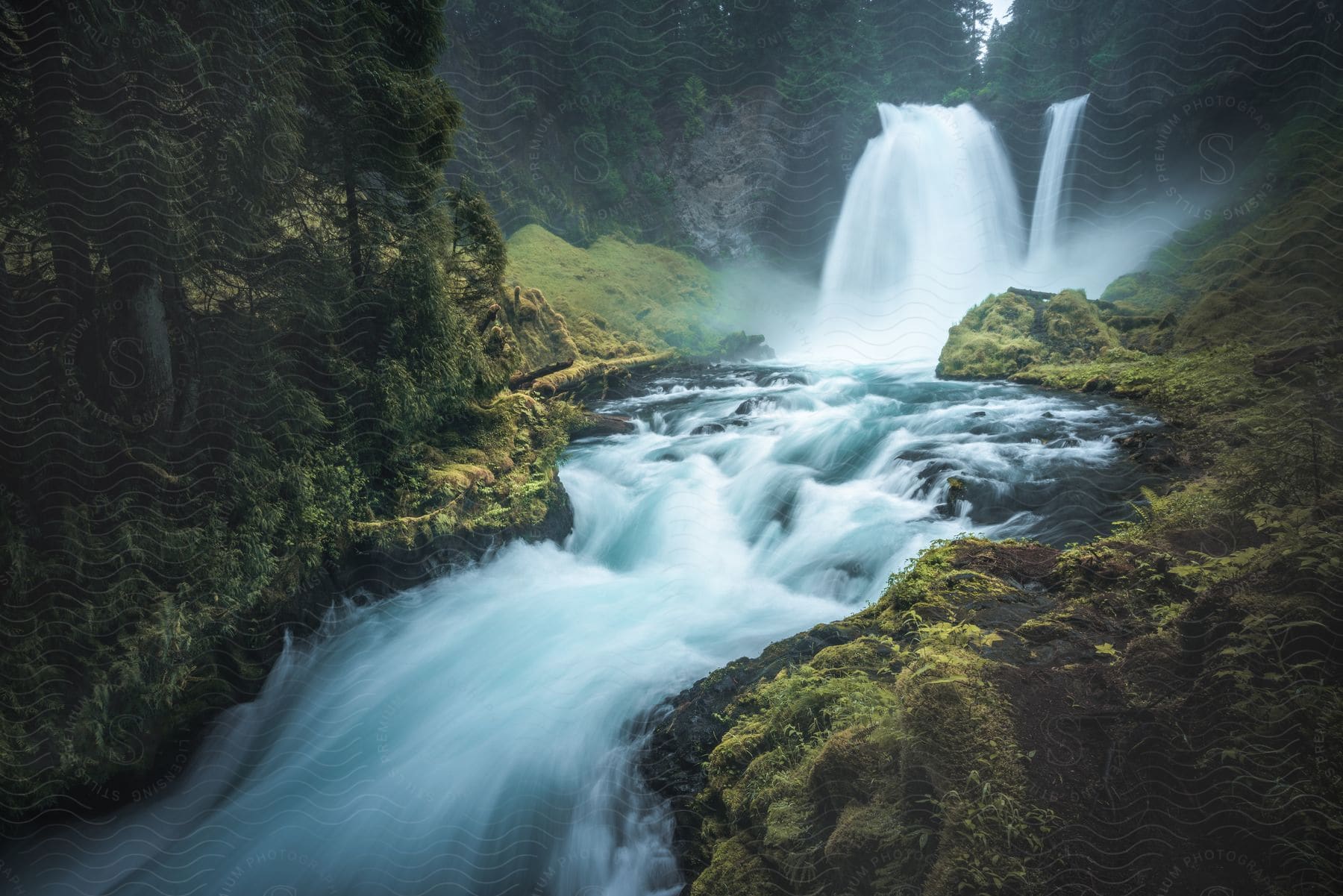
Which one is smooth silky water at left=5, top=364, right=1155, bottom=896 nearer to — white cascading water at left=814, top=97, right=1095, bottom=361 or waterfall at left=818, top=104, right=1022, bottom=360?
white cascading water at left=814, top=97, right=1095, bottom=361

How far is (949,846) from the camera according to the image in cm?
179

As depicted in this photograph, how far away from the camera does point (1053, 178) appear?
60.1ft

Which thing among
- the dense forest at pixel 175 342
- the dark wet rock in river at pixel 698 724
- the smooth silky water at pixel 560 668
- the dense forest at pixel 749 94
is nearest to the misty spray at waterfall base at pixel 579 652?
the smooth silky water at pixel 560 668

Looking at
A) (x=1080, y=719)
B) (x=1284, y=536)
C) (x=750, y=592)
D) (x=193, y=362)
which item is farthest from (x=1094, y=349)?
(x=193, y=362)

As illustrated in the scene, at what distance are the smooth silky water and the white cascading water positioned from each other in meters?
10.3

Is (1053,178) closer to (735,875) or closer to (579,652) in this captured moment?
(579,652)

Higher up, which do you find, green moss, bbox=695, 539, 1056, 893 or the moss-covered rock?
the moss-covered rock

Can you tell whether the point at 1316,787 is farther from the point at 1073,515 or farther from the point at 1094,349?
the point at 1094,349

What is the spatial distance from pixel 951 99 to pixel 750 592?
1042 inches

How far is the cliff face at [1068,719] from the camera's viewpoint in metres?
1.60

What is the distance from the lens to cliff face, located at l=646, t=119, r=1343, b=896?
62.9 inches

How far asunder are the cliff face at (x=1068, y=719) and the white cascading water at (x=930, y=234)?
45.8ft

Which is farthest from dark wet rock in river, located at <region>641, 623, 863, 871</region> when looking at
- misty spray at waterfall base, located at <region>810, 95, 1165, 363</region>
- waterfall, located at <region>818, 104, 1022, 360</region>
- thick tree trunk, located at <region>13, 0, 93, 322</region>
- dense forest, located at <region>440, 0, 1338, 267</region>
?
dense forest, located at <region>440, 0, 1338, 267</region>

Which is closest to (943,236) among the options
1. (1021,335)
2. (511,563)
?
(1021,335)
